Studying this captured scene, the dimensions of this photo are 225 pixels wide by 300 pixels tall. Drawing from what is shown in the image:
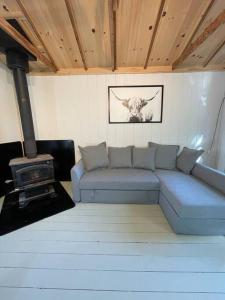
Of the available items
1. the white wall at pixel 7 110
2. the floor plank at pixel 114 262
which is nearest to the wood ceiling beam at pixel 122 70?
the white wall at pixel 7 110

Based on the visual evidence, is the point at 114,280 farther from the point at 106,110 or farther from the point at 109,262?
the point at 106,110

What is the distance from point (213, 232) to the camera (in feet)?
6.56

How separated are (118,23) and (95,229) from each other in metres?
2.80

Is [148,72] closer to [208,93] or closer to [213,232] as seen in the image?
[208,93]

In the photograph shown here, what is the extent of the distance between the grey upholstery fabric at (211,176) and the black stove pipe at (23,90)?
296 centimetres

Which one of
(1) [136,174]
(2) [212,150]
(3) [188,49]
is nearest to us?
(3) [188,49]

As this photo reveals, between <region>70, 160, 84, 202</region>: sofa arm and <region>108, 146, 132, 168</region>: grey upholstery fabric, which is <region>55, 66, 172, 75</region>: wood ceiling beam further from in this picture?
<region>70, 160, 84, 202</region>: sofa arm

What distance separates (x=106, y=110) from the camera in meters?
3.48

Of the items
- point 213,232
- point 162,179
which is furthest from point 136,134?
point 213,232

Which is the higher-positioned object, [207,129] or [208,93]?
[208,93]

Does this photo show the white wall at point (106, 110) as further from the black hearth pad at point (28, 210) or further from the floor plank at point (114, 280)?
the floor plank at point (114, 280)

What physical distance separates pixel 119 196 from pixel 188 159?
1466 mm

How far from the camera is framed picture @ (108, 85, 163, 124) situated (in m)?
3.37

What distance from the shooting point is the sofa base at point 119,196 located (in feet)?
8.91
